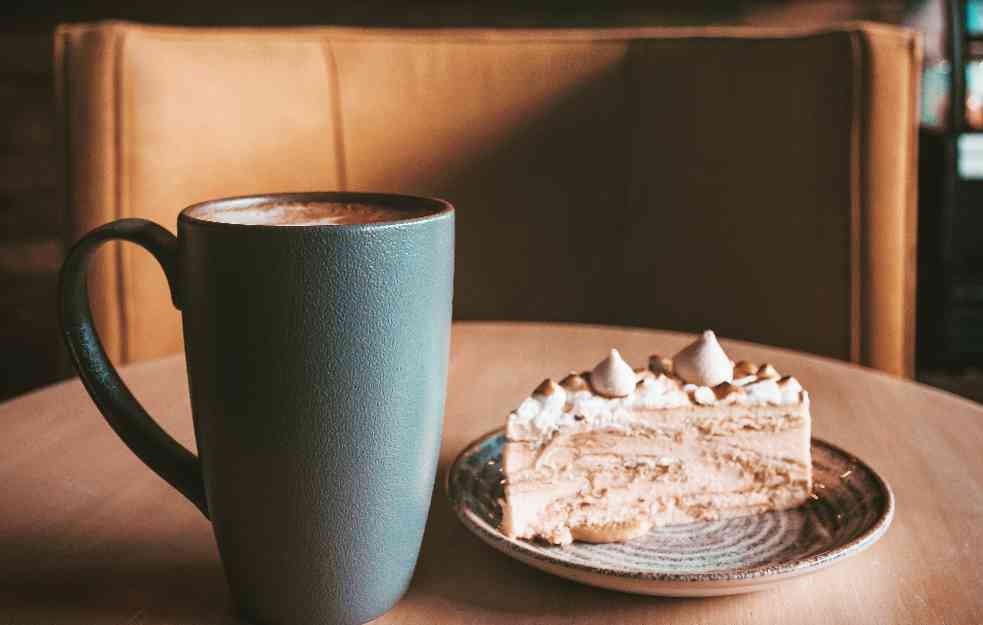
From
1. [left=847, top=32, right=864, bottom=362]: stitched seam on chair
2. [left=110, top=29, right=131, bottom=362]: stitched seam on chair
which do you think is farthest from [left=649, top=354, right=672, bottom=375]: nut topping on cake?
[left=110, top=29, right=131, bottom=362]: stitched seam on chair

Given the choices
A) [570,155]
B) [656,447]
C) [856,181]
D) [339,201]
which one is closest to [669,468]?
[656,447]

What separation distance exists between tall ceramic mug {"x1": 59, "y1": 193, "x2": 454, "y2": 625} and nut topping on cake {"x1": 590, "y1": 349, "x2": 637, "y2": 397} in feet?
0.49

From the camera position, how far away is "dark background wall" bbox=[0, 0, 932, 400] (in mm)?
3025

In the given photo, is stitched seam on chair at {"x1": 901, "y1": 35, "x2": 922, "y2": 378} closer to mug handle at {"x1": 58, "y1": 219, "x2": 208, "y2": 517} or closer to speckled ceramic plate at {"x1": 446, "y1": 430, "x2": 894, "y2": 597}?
speckled ceramic plate at {"x1": 446, "y1": 430, "x2": 894, "y2": 597}

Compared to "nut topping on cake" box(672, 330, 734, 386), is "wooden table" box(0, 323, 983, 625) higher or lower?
lower

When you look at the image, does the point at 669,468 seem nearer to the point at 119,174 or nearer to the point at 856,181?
the point at 856,181

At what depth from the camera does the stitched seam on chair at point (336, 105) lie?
1.61 metres

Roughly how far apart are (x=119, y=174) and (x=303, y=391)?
1163 mm

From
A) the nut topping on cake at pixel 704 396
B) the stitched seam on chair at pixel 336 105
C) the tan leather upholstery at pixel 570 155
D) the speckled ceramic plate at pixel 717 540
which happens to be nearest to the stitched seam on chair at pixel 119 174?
the tan leather upholstery at pixel 570 155

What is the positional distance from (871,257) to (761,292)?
7.2 inches

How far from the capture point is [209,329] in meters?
0.43

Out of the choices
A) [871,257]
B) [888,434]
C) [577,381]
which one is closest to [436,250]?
[577,381]

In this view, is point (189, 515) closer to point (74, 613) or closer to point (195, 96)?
point (74, 613)

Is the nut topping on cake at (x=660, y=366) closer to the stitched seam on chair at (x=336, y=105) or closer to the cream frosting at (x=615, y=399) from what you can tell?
the cream frosting at (x=615, y=399)
